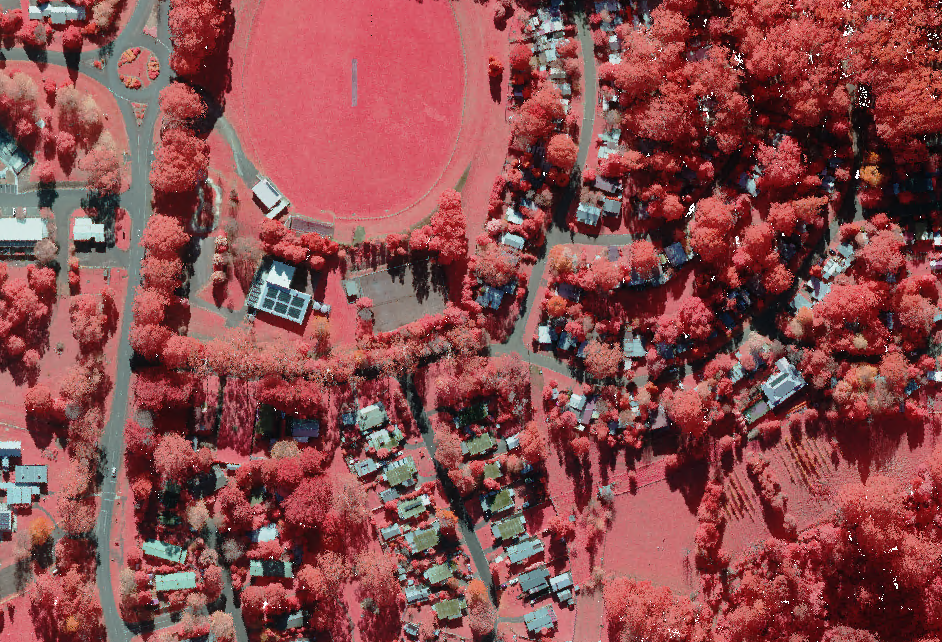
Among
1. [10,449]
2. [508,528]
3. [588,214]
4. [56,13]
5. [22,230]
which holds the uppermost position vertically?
[56,13]

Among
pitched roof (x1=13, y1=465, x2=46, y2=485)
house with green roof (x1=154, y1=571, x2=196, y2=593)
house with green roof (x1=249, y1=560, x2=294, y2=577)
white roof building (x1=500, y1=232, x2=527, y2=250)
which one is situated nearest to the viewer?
house with green roof (x1=154, y1=571, x2=196, y2=593)

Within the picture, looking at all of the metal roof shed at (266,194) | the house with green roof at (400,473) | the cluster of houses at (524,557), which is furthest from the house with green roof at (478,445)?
the metal roof shed at (266,194)

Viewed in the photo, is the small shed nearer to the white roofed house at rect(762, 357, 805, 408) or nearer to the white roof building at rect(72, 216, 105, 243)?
the white roof building at rect(72, 216, 105, 243)

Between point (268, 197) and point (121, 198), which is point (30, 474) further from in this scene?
point (268, 197)

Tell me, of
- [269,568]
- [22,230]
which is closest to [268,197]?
[22,230]

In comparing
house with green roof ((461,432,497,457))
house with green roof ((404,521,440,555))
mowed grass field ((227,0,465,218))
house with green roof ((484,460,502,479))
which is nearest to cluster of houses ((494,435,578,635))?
house with green roof ((461,432,497,457))

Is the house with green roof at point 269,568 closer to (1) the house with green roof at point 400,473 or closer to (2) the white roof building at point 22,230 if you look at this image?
(1) the house with green roof at point 400,473

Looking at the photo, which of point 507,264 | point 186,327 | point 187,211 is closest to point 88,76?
point 187,211

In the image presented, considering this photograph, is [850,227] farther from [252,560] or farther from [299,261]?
[252,560]
